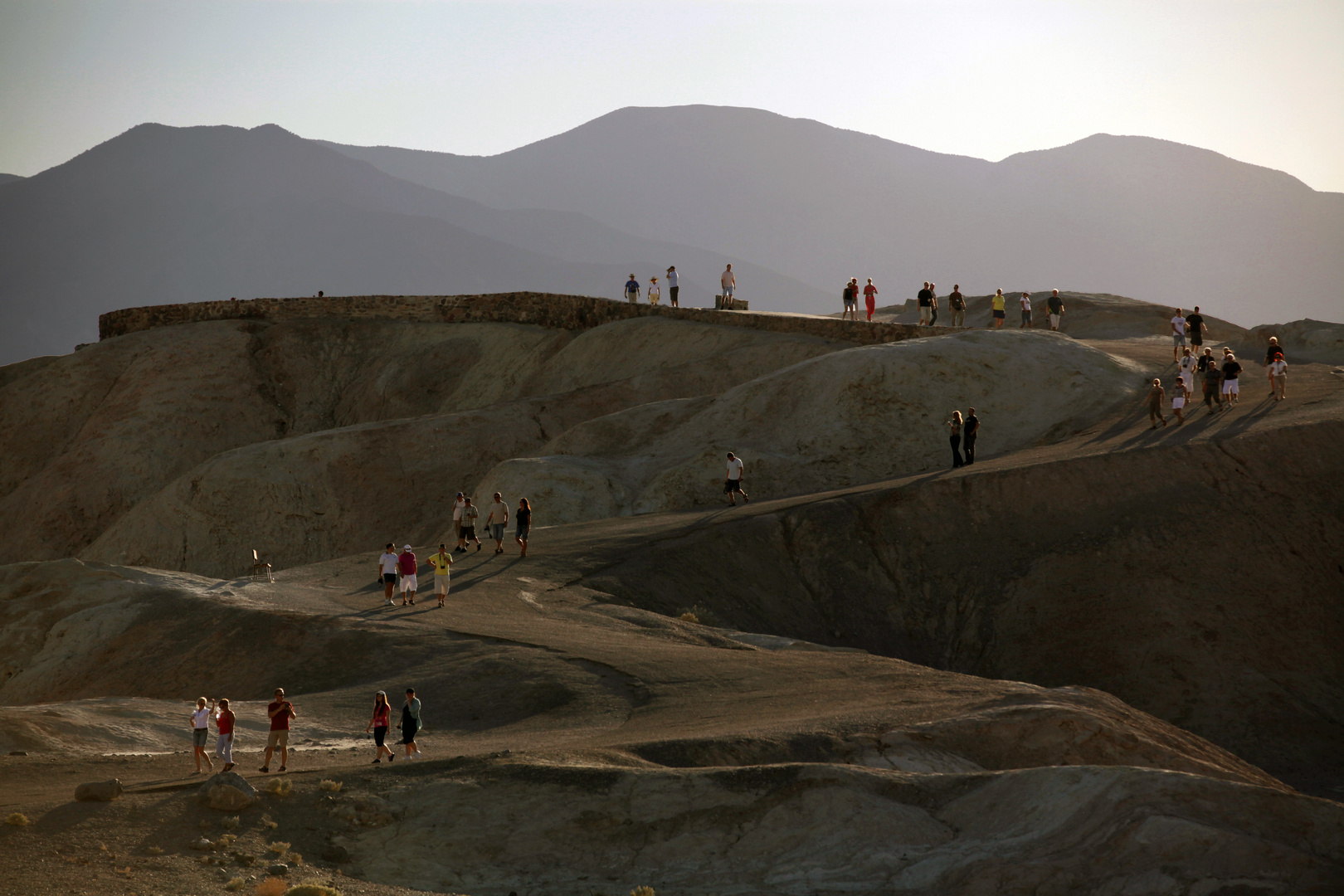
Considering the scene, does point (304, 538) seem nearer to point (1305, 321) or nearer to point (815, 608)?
point (815, 608)

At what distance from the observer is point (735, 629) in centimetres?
2036

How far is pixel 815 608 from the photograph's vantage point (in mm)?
22141

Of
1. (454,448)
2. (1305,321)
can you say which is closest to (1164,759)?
(1305,321)

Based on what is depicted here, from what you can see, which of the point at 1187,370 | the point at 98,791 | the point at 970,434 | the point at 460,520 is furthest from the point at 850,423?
the point at 98,791

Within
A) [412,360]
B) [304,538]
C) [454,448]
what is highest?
[412,360]

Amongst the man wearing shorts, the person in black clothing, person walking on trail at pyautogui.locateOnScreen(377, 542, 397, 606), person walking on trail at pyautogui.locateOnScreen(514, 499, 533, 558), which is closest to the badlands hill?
person walking on trail at pyautogui.locateOnScreen(514, 499, 533, 558)

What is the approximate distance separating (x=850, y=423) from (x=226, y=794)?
69.6ft

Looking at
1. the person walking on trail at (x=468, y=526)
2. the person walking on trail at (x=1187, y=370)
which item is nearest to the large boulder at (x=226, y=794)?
the person walking on trail at (x=468, y=526)

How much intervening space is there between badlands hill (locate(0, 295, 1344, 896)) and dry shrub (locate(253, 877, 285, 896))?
43 cm

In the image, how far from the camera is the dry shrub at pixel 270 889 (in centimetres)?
859

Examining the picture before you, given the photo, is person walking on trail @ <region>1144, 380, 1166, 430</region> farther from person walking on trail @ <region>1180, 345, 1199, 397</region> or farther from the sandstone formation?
the sandstone formation

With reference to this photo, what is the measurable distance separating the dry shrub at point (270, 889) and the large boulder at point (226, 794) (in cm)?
144

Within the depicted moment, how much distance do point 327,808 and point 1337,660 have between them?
18.3 metres

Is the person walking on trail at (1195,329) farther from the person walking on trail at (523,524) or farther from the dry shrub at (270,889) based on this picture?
the dry shrub at (270,889)
